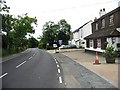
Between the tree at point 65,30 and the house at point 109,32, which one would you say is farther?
the tree at point 65,30

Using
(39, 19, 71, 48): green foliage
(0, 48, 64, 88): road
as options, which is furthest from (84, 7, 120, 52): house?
(39, 19, 71, 48): green foliage

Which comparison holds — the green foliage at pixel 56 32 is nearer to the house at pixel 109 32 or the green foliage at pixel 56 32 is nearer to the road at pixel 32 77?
the house at pixel 109 32

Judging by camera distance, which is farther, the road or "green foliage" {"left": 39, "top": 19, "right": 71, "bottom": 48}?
"green foliage" {"left": 39, "top": 19, "right": 71, "bottom": 48}

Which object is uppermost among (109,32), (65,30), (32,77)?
(65,30)

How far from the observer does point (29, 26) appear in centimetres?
6400

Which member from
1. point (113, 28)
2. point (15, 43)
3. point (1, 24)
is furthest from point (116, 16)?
point (15, 43)

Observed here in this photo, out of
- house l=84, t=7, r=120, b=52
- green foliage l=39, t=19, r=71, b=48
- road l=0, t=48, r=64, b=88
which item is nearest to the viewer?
road l=0, t=48, r=64, b=88

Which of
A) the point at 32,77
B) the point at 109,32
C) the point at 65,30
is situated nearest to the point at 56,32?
the point at 65,30

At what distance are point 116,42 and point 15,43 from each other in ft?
105

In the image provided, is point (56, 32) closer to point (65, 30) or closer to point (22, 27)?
point (65, 30)

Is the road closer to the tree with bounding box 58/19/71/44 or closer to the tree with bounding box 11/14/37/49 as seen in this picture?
the tree with bounding box 11/14/37/49

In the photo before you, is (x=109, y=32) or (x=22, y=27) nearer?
(x=109, y=32)

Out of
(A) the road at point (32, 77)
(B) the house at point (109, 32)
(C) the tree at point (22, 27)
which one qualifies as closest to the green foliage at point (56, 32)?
(C) the tree at point (22, 27)

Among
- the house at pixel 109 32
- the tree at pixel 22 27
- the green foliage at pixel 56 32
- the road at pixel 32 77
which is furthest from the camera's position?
the green foliage at pixel 56 32
